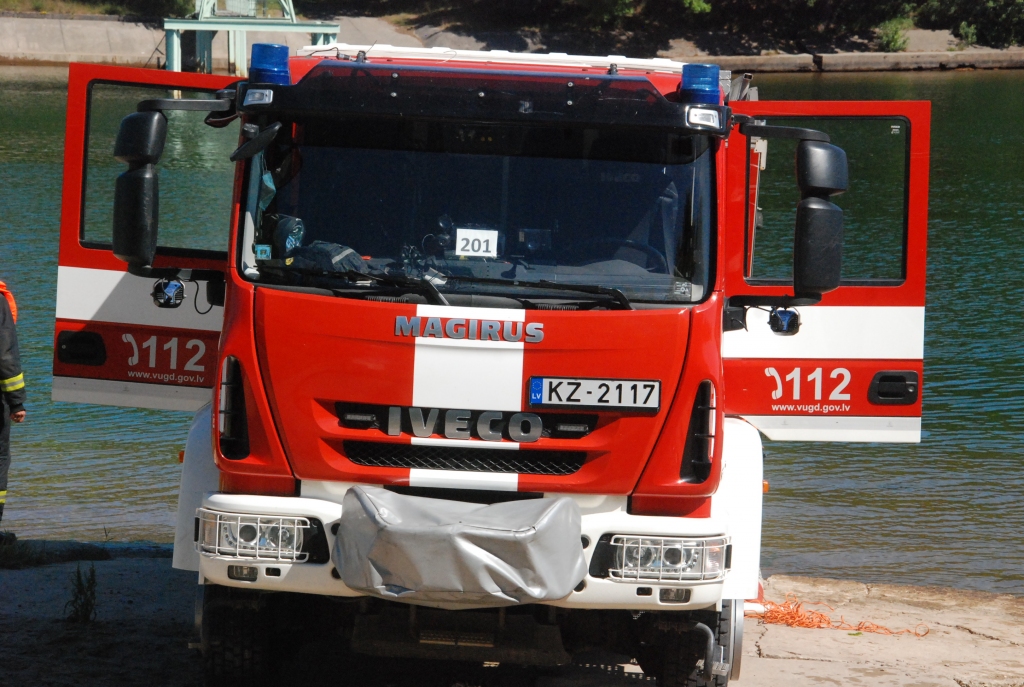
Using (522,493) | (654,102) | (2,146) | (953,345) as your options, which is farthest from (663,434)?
(2,146)

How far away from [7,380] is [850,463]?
6751 mm

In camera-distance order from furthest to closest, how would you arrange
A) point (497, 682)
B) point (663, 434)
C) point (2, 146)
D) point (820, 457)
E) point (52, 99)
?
point (52, 99), point (2, 146), point (820, 457), point (497, 682), point (663, 434)

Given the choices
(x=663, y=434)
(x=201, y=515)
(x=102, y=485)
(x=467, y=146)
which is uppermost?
(x=467, y=146)

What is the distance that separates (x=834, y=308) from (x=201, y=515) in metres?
2.87

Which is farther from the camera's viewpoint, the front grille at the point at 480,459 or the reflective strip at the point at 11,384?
the reflective strip at the point at 11,384

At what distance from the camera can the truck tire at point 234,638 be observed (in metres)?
4.84

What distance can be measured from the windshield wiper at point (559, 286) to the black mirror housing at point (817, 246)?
65 cm

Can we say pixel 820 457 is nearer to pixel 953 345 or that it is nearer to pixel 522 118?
pixel 953 345

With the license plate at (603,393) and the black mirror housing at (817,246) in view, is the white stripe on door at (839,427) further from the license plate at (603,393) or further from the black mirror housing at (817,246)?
the license plate at (603,393)

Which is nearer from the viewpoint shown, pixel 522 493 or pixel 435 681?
pixel 522 493

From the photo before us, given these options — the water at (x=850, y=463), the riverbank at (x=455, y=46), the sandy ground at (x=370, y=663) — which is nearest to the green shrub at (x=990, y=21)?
the riverbank at (x=455, y=46)

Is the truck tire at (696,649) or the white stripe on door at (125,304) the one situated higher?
the white stripe on door at (125,304)

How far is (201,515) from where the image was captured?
4.53m

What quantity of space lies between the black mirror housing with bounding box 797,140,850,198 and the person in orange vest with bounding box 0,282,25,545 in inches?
167
